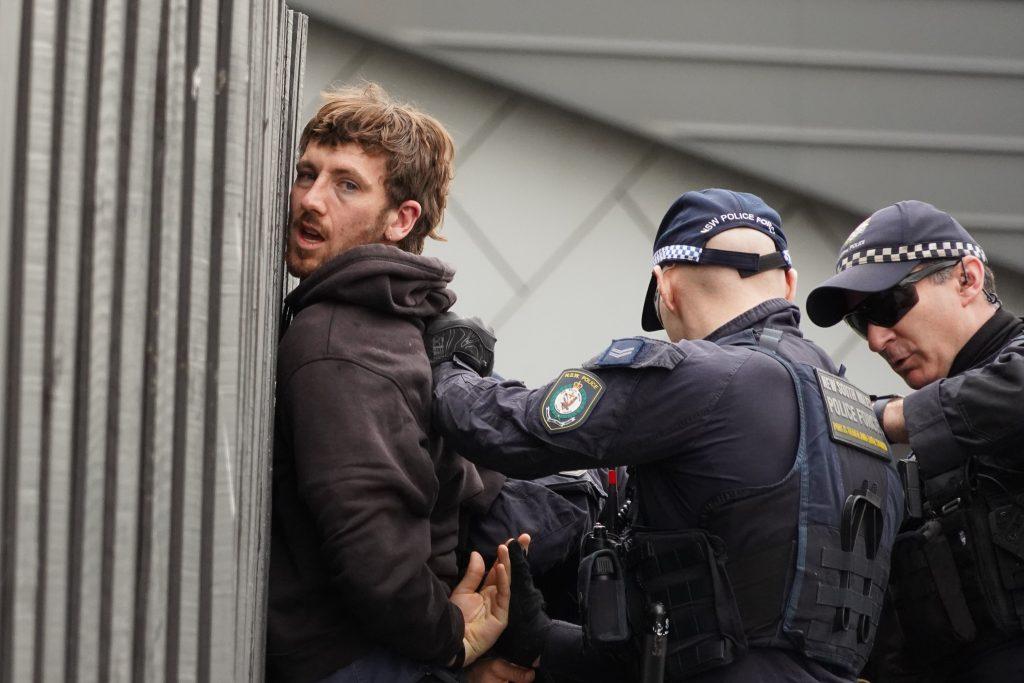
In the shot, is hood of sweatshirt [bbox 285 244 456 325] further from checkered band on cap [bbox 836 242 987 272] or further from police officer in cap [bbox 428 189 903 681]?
checkered band on cap [bbox 836 242 987 272]

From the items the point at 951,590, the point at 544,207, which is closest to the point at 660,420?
the point at 951,590

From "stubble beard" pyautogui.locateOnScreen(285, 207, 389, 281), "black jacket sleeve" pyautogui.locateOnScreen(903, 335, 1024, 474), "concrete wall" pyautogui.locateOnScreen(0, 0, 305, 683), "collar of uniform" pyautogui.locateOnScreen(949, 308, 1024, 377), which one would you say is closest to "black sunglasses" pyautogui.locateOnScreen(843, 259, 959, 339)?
"collar of uniform" pyautogui.locateOnScreen(949, 308, 1024, 377)

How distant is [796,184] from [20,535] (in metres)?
4.02

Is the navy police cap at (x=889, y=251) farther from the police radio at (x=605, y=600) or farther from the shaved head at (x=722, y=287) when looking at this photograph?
the police radio at (x=605, y=600)

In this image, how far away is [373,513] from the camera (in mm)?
2129

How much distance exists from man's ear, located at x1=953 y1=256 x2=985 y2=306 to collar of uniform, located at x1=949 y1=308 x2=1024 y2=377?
7 centimetres

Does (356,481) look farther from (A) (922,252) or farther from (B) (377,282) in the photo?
(A) (922,252)

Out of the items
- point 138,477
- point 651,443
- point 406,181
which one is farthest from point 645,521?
point 138,477

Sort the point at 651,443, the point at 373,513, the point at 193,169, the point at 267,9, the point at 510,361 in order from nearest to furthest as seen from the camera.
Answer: the point at 193,169
the point at 267,9
the point at 373,513
the point at 651,443
the point at 510,361

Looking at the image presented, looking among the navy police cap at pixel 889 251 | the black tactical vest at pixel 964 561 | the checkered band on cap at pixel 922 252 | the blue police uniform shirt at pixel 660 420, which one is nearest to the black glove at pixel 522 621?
the blue police uniform shirt at pixel 660 420

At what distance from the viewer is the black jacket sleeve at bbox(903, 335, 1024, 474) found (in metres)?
2.71

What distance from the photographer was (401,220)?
2.57 m

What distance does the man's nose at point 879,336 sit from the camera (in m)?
3.12

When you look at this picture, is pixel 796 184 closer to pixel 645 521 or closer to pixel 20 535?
pixel 645 521
